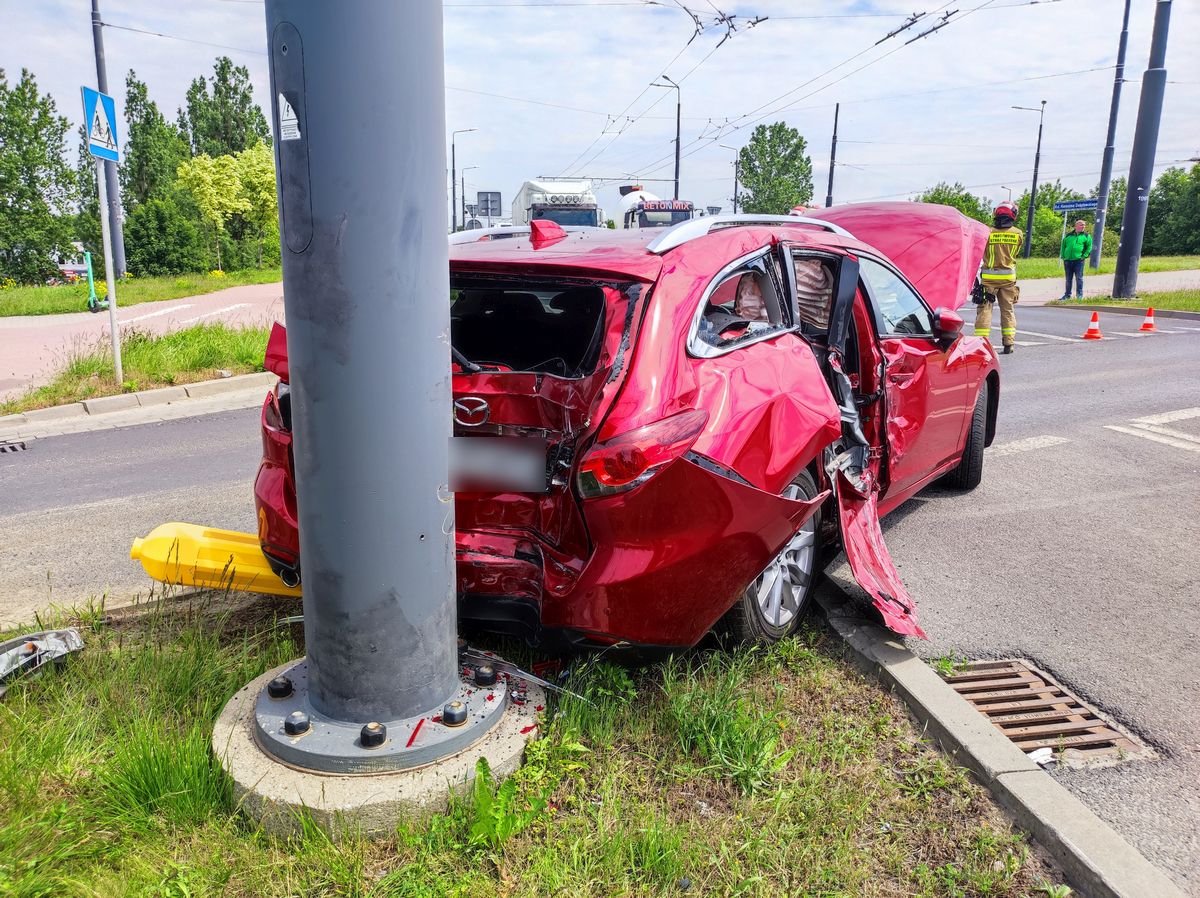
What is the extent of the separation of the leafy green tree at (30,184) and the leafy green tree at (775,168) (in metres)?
44.0

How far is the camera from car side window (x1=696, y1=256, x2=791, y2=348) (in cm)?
335

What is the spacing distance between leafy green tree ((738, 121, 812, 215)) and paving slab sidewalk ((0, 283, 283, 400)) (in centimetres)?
5049

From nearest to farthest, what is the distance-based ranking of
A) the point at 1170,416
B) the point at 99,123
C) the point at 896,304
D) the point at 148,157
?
the point at 896,304
the point at 1170,416
the point at 99,123
the point at 148,157

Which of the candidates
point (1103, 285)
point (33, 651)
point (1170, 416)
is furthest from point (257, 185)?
point (33, 651)

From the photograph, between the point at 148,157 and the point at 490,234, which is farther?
the point at 148,157

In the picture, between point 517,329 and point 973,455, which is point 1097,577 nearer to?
point 973,455

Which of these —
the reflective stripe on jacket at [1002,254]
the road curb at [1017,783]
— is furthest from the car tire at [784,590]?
the reflective stripe on jacket at [1002,254]

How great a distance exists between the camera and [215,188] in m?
43.6

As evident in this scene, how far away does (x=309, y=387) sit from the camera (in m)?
2.48

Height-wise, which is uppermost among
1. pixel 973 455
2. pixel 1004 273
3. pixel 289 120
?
pixel 289 120

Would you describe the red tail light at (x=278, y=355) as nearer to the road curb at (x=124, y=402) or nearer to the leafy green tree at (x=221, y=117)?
the road curb at (x=124, y=402)

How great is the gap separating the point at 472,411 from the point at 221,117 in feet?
217

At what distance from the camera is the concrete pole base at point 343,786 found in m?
2.40

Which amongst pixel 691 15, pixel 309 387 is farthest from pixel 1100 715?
pixel 691 15
